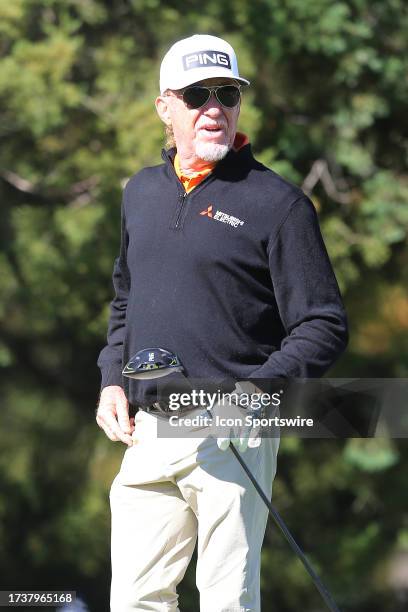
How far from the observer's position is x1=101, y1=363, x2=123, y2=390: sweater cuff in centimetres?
300

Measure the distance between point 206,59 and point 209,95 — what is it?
93 mm

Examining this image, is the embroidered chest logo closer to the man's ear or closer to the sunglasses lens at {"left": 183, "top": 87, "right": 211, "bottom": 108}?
the sunglasses lens at {"left": 183, "top": 87, "right": 211, "bottom": 108}

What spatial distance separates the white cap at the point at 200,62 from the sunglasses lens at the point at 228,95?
0.03 meters

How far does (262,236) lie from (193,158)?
13.3 inches

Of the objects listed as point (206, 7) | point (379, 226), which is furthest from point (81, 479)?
point (206, 7)

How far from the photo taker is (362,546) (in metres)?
9.73

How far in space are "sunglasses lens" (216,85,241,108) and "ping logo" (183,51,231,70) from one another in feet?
0.19

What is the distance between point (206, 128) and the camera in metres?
2.89

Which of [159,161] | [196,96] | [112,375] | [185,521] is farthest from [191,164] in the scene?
[159,161]

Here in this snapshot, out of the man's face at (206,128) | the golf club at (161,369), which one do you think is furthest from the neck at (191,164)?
the golf club at (161,369)

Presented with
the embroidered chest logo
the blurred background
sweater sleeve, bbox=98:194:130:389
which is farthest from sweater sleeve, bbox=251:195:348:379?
the blurred background

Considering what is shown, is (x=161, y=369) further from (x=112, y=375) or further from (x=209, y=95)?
(x=209, y=95)

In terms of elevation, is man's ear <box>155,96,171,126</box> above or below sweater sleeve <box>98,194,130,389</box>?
above

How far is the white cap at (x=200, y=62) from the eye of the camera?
9.48 feet
